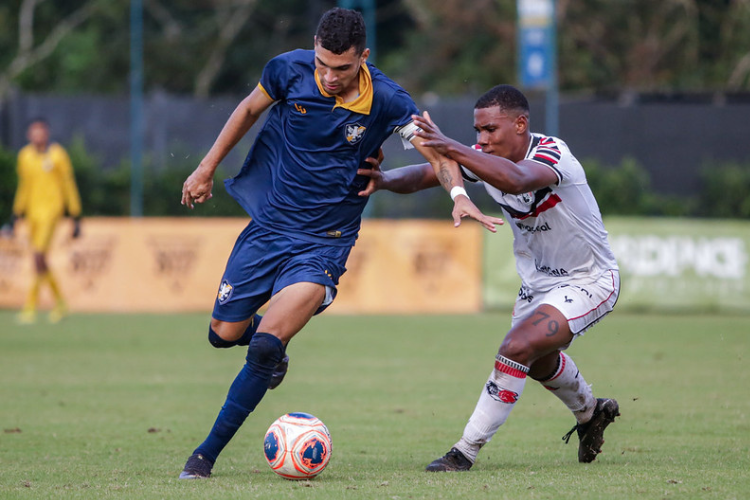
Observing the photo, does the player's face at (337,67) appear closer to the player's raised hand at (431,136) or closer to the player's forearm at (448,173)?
the player's raised hand at (431,136)

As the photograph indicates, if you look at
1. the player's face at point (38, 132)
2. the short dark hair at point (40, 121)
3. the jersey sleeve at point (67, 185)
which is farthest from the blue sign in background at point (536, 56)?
the player's face at point (38, 132)

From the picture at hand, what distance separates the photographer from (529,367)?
6418mm

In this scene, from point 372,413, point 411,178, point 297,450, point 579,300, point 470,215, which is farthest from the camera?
point 372,413

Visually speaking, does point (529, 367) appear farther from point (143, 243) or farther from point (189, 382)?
point (143, 243)

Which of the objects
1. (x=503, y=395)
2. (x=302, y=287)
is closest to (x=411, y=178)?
(x=302, y=287)

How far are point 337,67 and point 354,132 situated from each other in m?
0.45

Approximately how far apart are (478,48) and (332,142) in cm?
3050

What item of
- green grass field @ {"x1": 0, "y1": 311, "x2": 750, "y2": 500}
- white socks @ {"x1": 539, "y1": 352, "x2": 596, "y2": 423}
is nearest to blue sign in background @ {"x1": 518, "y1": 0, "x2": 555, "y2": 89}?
green grass field @ {"x1": 0, "y1": 311, "x2": 750, "y2": 500}

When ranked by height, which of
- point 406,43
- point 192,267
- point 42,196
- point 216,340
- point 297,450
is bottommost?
point 192,267

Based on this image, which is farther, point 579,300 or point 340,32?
Result: point 579,300

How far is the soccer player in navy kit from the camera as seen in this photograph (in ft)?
20.3

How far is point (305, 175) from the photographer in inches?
253

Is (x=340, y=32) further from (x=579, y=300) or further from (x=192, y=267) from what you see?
(x=192, y=267)

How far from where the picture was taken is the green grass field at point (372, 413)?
5.76 meters
